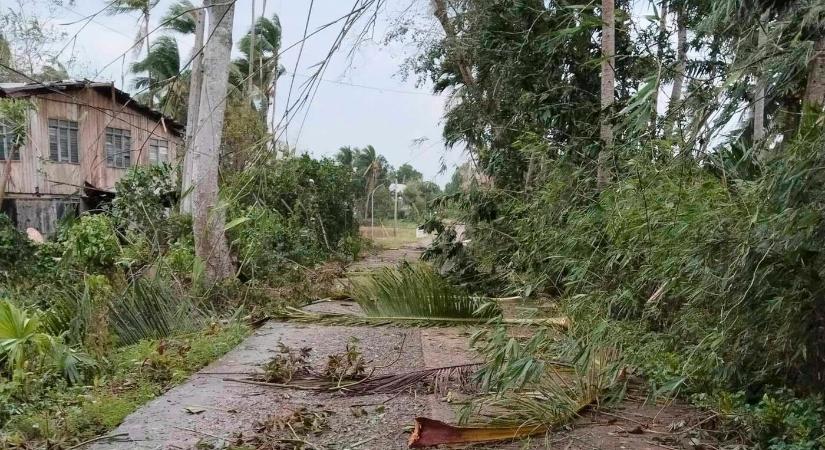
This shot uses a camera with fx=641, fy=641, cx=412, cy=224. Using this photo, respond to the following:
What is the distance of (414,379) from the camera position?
493 cm

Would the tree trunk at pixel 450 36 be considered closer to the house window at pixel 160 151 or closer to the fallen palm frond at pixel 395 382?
the fallen palm frond at pixel 395 382

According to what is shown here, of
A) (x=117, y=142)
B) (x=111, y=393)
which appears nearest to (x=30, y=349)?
(x=111, y=393)

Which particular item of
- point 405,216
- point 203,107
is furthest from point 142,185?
point 405,216

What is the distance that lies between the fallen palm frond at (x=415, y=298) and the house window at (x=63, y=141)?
1432 cm

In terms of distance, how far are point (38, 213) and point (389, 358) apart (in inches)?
588

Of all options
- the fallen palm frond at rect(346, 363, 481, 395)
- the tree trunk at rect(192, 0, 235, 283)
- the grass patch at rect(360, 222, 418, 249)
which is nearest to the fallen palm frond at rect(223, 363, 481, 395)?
the fallen palm frond at rect(346, 363, 481, 395)

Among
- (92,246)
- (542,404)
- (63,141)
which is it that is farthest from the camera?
(63,141)

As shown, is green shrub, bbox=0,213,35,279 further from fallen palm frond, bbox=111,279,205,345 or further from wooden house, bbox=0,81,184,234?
wooden house, bbox=0,81,184,234

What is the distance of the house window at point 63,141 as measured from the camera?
56.9ft

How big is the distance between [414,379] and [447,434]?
1344 millimetres

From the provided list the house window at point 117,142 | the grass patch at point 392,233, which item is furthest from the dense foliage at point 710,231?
the grass patch at point 392,233

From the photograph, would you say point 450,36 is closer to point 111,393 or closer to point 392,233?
point 111,393

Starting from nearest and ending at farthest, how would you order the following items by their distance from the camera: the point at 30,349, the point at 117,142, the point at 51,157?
the point at 30,349 < the point at 51,157 < the point at 117,142

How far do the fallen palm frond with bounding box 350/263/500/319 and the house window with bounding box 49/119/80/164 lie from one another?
14.3 metres
